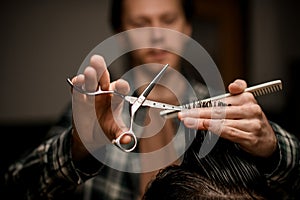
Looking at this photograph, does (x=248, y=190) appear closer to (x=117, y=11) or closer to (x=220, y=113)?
(x=220, y=113)

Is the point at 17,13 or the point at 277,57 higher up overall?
the point at 17,13

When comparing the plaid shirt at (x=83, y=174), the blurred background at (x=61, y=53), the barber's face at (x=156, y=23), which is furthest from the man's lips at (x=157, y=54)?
the blurred background at (x=61, y=53)

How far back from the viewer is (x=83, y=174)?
61 centimetres

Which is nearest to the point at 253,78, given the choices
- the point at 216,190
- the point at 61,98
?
the point at 61,98

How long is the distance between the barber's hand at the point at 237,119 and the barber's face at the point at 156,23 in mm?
162

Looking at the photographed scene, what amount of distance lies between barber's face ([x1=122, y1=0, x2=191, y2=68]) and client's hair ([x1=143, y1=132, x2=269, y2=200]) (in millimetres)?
157

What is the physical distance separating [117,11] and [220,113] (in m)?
0.37

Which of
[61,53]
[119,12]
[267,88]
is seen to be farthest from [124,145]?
[61,53]

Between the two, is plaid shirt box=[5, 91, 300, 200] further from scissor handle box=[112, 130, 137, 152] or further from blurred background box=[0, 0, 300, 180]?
blurred background box=[0, 0, 300, 180]

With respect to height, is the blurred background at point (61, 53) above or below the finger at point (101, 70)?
below

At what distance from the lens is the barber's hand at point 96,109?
0.48 m

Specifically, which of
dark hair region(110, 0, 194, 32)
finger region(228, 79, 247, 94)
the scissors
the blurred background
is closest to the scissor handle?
the scissors

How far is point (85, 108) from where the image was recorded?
528 millimetres

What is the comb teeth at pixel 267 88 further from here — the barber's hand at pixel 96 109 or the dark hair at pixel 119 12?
the dark hair at pixel 119 12
